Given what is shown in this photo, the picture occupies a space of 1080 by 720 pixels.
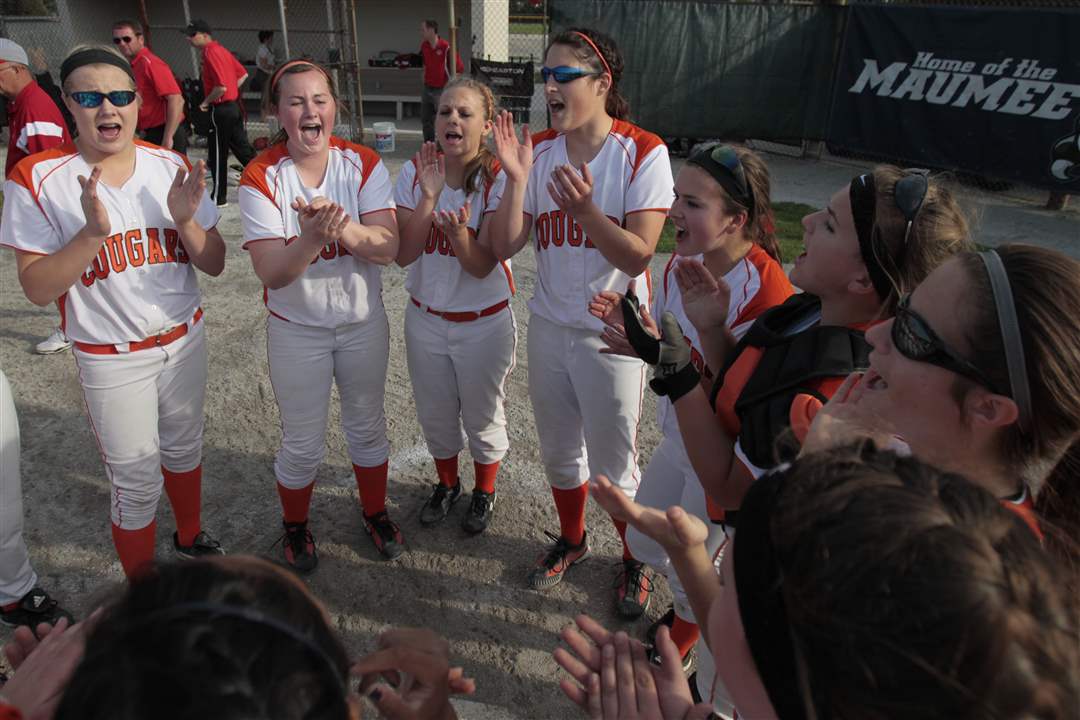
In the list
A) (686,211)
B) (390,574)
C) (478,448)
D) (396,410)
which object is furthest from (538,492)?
(686,211)

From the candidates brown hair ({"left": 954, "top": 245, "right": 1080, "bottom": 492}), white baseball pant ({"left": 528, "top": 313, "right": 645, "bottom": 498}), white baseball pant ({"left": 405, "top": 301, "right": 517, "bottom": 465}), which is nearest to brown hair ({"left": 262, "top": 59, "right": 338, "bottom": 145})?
white baseball pant ({"left": 405, "top": 301, "right": 517, "bottom": 465})

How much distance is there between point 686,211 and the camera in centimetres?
239

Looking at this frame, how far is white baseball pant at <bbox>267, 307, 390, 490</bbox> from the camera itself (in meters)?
2.83

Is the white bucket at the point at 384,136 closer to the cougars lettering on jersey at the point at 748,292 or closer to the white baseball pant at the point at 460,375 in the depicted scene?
the white baseball pant at the point at 460,375

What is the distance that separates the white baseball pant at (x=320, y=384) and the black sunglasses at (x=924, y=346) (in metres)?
2.09

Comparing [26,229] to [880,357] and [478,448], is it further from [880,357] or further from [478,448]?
[880,357]

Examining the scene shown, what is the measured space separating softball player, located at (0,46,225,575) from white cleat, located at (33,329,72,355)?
8.93 ft

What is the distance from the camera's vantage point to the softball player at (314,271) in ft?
8.71

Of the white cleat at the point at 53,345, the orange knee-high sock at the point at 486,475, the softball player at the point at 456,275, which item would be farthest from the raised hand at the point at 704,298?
the white cleat at the point at 53,345

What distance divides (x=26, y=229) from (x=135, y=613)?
208 centimetres

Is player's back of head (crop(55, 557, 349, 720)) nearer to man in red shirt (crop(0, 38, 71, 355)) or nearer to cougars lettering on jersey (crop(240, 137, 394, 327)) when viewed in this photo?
cougars lettering on jersey (crop(240, 137, 394, 327))

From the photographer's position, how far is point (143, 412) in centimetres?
265

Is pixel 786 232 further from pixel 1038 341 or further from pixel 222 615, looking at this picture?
pixel 222 615

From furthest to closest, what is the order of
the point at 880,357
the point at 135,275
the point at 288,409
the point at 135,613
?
the point at 288,409 < the point at 135,275 < the point at 880,357 < the point at 135,613
